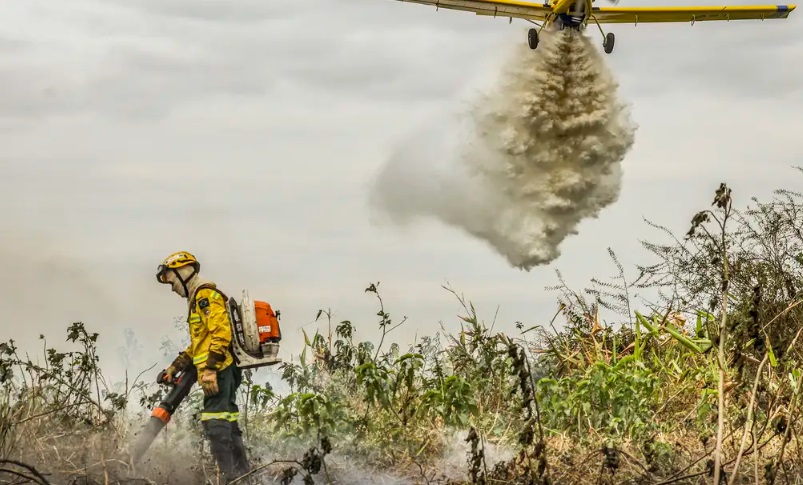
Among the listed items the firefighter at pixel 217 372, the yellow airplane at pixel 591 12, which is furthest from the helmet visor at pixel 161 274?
the yellow airplane at pixel 591 12

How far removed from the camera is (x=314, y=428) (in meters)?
8.68

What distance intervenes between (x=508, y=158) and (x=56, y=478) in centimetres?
1568

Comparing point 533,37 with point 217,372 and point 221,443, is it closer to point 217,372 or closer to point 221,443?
point 217,372

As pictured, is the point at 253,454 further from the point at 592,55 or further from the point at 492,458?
the point at 592,55

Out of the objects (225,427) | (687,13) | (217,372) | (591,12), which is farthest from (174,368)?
(687,13)

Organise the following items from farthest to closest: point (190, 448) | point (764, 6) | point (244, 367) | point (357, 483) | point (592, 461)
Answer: point (764, 6) → point (190, 448) → point (244, 367) → point (357, 483) → point (592, 461)

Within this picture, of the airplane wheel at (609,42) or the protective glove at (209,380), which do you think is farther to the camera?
the airplane wheel at (609,42)

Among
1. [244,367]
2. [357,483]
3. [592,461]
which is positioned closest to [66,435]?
[244,367]

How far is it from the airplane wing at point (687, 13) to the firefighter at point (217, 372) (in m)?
16.4

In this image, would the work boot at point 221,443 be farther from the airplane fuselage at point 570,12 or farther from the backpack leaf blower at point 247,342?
the airplane fuselage at point 570,12

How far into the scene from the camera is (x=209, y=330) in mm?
8289

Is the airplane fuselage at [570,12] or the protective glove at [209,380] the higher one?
the airplane fuselage at [570,12]

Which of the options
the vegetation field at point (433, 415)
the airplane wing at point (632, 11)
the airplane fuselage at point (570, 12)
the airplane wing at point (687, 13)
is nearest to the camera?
the vegetation field at point (433, 415)

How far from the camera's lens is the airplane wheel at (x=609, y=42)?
2236 cm
